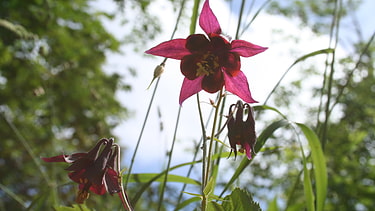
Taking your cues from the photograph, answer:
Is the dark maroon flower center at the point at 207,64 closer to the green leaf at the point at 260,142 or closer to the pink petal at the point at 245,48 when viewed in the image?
the pink petal at the point at 245,48

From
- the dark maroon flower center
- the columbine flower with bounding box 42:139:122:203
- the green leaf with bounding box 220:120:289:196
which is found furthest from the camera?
the green leaf with bounding box 220:120:289:196

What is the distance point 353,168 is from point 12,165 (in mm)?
3599

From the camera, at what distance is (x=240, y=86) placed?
0.75 m

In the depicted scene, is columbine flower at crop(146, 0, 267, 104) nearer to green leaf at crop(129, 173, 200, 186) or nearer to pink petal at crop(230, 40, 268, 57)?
pink petal at crop(230, 40, 268, 57)

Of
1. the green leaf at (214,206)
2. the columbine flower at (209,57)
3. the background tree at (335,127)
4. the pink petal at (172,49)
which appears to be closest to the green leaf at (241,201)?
the green leaf at (214,206)

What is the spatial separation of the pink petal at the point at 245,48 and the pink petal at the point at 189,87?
95 mm

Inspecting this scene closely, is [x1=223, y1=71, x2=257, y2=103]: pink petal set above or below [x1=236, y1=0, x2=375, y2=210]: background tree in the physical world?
below

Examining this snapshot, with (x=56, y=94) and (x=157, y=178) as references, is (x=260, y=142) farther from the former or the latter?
(x=56, y=94)

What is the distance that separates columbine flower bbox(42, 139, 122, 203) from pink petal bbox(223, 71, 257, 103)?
9.7 inches

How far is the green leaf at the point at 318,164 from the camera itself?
36.4 inches

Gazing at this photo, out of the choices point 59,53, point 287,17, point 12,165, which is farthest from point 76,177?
point 12,165

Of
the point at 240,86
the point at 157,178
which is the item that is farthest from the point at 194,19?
the point at 157,178

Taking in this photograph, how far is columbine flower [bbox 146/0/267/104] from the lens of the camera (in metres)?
0.75

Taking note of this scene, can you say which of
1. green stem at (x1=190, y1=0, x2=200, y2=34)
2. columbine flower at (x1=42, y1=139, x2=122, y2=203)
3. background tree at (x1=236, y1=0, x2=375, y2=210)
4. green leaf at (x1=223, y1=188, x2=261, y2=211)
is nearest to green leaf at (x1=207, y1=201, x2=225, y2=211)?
green leaf at (x1=223, y1=188, x2=261, y2=211)
